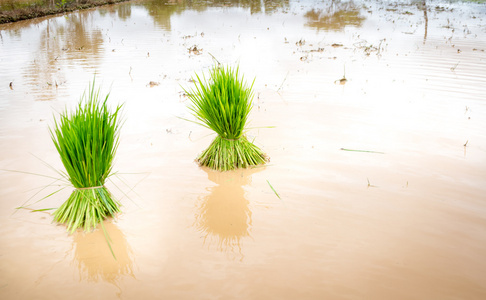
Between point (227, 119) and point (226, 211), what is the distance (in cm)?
107

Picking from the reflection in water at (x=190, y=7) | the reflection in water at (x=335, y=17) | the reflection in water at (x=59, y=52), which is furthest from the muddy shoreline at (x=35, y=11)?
the reflection in water at (x=335, y=17)

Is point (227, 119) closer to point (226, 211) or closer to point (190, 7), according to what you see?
point (226, 211)

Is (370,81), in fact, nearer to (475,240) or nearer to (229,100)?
(229,100)

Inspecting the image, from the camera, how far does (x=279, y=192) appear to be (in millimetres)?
3756

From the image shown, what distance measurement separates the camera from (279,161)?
436cm

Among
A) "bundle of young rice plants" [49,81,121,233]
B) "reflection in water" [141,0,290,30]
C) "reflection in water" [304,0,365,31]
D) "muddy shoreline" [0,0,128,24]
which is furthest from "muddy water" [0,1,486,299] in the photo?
"reflection in water" [141,0,290,30]

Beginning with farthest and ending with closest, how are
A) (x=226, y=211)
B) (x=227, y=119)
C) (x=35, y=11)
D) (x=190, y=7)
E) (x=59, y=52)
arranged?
(x=190, y=7) → (x=35, y=11) → (x=59, y=52) → (x=227, y=119) → (x=226, y=211)

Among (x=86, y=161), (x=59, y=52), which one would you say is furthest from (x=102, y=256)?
(x=59, y=52)

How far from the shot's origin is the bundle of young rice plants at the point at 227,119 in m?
3.91

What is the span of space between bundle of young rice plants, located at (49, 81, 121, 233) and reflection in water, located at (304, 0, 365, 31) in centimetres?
1303

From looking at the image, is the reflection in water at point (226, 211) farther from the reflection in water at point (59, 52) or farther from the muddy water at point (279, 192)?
the reflection in water at point (59, 52)

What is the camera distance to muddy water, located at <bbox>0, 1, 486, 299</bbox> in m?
2.64

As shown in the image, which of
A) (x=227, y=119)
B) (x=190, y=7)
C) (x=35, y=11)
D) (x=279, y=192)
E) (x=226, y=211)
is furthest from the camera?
(x=190, y=7)

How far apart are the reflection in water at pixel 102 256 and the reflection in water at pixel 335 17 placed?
13383 millimetres
